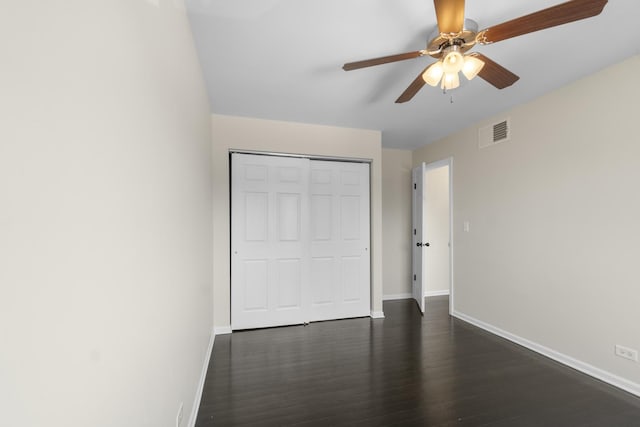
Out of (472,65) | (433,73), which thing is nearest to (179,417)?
(433,73)

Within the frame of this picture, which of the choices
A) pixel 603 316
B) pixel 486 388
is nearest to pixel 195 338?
pixel 486 388

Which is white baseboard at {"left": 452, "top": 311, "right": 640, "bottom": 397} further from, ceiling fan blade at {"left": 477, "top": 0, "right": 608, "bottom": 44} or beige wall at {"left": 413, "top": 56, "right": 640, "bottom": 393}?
ceiling fan blade at {"left": 477, "top": 0, "right": 608, "bottom": 44}

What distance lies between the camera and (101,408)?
655mm

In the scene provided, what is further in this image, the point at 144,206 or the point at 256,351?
the point at 256,351

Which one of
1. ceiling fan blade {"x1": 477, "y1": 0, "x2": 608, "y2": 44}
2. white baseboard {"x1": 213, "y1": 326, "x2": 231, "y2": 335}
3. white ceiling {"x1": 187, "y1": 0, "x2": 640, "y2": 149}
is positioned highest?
white ceiling {"x1": 187, "y1": 0, "x2": 640, "y2": 149}

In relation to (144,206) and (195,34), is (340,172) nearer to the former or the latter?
(195,34)

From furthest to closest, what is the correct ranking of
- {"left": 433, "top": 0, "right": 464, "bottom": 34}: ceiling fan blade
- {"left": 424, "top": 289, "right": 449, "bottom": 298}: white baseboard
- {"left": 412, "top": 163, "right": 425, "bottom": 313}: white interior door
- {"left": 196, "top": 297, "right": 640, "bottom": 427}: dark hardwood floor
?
{"left": 424, "top": 289, "right": 449, "bottom": 298}: white baseboard
{"left": 412, "top": 163, "right": 425, "bottom": 313}: white interior door
{"left": 196, "top": 297, "right": 640, "bottom": 427}: dark hardwood floor
{"left": 433, "top": 0, "right": 464, "bottom": 34}: ceiling fan blade

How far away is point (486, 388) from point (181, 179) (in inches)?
104

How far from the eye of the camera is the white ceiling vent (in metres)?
3.18

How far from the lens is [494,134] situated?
3.33 m

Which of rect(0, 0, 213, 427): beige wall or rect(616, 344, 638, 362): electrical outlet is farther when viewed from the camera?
rect(616, 344, 638, 362): electrical outlet

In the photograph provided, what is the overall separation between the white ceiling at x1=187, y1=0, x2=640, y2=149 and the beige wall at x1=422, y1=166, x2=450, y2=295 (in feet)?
5.97

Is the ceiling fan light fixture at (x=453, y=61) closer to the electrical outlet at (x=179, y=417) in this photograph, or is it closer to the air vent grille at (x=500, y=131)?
the air vent grille at (x=500, y=131)

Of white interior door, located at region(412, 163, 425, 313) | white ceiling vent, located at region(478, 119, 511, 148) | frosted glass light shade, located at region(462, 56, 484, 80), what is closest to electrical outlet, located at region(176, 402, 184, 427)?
frosted glass light shade, located at region(462, 56, 484, 80)
